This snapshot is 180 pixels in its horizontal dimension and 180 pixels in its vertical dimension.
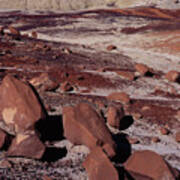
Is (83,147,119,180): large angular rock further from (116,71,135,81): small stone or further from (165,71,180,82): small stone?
(165,71,180,82): small stone

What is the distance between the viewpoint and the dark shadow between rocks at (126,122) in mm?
8609

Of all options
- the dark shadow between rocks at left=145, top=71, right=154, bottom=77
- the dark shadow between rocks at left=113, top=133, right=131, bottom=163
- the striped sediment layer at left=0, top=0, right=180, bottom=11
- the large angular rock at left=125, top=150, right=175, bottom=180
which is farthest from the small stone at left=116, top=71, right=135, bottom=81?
the striped sediment layer at left=0, top=0, right=180, bottom=11

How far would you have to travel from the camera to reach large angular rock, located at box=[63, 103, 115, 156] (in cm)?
682

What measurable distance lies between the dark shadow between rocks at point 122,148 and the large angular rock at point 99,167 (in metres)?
0.90

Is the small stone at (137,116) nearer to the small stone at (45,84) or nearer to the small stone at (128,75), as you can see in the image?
the small stone at (45,84)

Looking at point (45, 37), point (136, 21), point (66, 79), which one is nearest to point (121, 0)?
point (136, 21)

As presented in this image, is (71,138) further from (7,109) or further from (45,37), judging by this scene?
(45,37)

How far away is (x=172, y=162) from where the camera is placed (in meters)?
7.31

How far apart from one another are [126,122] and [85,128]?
7.65ft

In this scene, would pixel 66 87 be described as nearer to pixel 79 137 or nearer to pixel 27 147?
pixel 79 137

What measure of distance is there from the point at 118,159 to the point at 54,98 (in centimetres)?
382

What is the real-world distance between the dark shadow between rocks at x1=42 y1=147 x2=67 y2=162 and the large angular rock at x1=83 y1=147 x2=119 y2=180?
0.86 m

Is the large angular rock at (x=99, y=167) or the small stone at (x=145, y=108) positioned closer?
the large angular rock at (x=99, y=167)

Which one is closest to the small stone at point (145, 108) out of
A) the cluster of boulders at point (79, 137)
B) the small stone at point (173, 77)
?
the cluster of boulders at point (79, 137)
